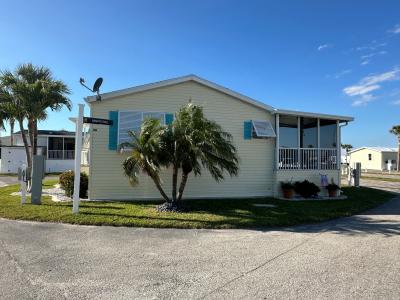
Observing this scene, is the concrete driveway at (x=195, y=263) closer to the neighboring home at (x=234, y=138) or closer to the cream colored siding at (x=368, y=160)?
the neighboring home at (x=234, y=138)

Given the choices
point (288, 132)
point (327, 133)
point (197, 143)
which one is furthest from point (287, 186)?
point (197, 143)

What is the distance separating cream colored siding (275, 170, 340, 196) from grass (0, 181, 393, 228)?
7.17ft

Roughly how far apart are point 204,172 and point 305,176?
15.3ft

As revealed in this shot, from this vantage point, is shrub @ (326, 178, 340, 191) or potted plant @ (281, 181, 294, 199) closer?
potted plant @ (281, 181, 294, 199)

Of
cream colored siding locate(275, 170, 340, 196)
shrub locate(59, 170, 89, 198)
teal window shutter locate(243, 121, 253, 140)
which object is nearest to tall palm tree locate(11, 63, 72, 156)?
shrub locate(59, 170, 89, 198)

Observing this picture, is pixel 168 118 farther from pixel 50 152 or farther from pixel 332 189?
pixel 50 152

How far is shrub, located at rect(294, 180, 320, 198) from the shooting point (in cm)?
1406

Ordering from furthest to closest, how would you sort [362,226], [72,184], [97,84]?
1. [72,184]
2. [97,84]
3. [362,226]

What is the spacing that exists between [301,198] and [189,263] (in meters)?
9.56

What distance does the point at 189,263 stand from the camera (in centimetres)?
538

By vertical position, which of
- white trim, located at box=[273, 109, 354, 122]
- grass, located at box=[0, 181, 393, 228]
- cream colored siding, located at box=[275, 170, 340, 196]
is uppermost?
white trim, located at box=[273, 109, 354, 122]

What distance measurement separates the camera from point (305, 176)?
48.4ft

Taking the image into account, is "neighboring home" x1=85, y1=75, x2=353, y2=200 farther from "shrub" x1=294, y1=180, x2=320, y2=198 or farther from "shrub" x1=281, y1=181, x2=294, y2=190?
"shrub" x1=294, y1=180, x2=320, y2=198

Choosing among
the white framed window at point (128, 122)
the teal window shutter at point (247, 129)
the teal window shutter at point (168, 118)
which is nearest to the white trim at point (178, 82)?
the white framed window at point (128, 122)
